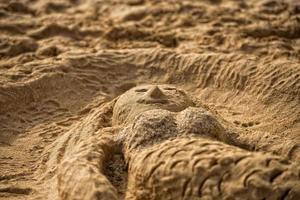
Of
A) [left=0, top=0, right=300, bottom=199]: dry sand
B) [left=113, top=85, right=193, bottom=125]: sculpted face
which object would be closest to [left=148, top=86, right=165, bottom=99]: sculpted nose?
[left=113, top=85, right=193, bottom=125]: sculpted face

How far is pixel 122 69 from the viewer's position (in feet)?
12.9

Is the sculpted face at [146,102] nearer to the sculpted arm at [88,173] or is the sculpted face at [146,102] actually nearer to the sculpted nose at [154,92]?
the sculpted nose at [154,92]

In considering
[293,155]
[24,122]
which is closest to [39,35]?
[24,122]

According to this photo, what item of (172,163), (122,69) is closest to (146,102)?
(172,163)

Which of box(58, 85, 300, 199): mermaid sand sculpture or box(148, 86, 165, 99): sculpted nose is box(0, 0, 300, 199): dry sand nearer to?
box(58, 85, 300, 199): mermaid sand sculpture

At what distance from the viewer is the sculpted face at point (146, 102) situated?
299cm

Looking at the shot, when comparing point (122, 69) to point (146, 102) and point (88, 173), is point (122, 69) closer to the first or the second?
point (146, 102)

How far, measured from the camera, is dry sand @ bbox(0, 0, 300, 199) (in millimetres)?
3088

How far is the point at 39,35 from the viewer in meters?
4.43

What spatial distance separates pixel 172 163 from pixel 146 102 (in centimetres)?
73

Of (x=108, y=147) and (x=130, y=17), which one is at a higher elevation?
(x=130, y=17)

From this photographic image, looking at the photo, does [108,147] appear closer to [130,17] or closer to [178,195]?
[178,195]

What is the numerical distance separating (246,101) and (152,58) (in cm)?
86

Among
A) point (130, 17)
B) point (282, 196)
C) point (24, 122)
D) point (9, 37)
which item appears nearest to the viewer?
point (282, 196)
